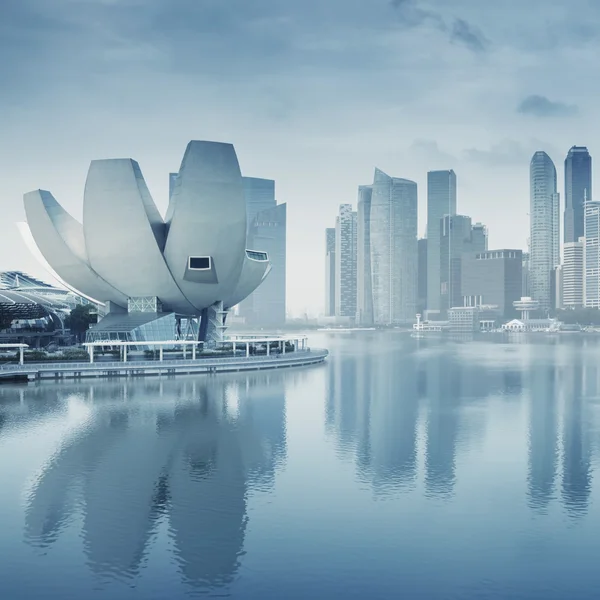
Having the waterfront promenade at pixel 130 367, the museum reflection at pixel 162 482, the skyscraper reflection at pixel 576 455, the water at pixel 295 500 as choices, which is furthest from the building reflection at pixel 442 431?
the waterfront promenade at pixel 130 367

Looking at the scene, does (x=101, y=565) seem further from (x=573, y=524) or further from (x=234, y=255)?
(x=234, y=255)

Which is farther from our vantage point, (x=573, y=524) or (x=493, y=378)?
(x=493, y=378)

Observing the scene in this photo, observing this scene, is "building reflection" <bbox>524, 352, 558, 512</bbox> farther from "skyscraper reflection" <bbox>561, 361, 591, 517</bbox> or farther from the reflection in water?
"skyscraper reflection" <bbox>561, 361, 591, 517</bbox>

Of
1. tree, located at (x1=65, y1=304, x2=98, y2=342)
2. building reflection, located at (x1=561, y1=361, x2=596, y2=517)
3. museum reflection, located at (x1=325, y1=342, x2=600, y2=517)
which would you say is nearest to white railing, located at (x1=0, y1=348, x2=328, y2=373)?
museum reflection, located at (x1=325, y1=342, x2=600, y2=517)

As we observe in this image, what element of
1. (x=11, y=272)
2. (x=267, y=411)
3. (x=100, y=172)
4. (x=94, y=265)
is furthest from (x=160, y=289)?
(x=11, y=272)

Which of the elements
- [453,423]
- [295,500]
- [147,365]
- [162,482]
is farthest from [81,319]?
[295,500]

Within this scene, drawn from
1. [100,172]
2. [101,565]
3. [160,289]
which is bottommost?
[101,565]

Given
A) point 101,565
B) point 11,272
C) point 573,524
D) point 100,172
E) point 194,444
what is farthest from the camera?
point 11,272
